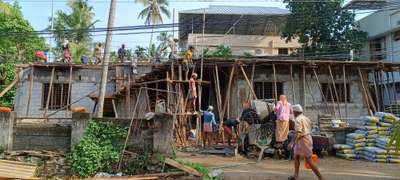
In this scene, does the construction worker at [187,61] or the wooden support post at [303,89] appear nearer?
the construction worker at [187,61]

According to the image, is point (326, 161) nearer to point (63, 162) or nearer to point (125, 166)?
point (125, 166)

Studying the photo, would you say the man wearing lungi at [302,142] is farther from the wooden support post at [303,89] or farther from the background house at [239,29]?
the background house at [239,29]

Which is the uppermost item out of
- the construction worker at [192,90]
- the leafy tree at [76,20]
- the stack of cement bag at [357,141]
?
the leafy tree at [76,20]

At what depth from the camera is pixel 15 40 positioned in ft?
88.4

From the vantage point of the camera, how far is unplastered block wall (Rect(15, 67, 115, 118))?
17.8m

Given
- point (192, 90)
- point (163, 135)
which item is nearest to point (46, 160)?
point (163, 135)

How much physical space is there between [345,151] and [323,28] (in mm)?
13241

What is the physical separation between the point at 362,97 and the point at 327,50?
5.98 meters

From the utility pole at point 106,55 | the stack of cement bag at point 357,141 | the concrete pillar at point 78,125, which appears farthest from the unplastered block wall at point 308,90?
the concrete pillar at point 78,125

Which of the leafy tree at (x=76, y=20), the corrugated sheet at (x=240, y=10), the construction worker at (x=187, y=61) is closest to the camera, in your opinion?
the construction worker at (x=187, y=61)

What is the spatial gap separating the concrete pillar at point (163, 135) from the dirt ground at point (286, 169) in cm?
113

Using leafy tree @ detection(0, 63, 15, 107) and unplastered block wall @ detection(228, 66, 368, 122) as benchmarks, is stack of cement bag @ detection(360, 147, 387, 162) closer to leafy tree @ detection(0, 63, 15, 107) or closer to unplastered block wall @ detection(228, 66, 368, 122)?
unplastered block wall @ detection(228, 66, 368, 122)

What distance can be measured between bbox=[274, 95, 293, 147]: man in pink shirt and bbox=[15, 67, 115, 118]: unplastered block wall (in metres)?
10.4

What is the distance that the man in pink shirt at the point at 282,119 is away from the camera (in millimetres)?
10422
